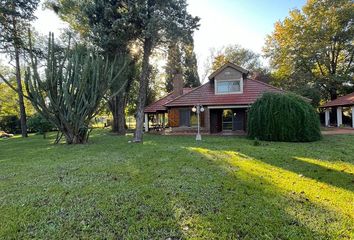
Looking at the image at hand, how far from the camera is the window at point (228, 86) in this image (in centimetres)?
1938

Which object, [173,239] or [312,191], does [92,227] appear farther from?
[312,191]

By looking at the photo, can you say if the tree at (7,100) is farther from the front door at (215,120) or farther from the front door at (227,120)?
the front door at (227,120)

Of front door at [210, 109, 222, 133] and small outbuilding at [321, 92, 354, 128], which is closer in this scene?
front door at [210, 109, 222, 133]

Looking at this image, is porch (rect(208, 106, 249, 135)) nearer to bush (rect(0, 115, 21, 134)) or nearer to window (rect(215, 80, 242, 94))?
window (rect(215, 80, 242, 94))

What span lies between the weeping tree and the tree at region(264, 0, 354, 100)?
77.0 ft

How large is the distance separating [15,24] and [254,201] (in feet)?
77.0

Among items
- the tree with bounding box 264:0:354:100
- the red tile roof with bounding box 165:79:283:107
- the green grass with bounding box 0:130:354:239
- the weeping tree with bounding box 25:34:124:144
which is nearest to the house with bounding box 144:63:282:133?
the red tile roof with bounding box 165:79:283:107

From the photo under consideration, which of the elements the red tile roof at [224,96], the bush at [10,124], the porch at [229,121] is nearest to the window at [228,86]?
the red tile roof at [224,96]

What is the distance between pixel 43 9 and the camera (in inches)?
855

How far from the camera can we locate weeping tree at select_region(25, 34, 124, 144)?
12438 mm

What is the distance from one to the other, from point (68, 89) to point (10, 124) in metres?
25.7

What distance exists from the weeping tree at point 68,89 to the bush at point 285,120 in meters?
9.56

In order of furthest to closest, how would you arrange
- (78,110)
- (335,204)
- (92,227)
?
1. (78,110)
2. (335,204)
3. (92,227)

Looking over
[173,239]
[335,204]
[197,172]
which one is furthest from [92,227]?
[335,204]
